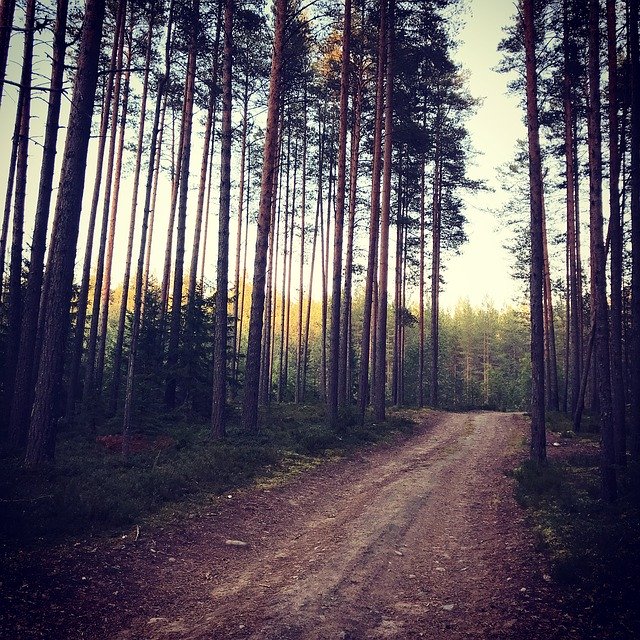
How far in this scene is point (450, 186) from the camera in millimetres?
26062

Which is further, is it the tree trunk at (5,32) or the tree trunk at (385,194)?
the tree trunk at (385,194)

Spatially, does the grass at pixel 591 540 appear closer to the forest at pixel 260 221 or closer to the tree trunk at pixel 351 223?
the forest at pixel 260 221

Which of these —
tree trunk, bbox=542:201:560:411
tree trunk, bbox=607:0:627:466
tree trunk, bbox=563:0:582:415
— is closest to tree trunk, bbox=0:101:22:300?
tree trunk, bbox=607:0:627:466

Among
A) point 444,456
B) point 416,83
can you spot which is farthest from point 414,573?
point 416,83

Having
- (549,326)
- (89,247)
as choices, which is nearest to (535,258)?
(549,326)

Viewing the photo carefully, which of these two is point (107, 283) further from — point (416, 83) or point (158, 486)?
point (416, 83)

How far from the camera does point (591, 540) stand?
5270 mm

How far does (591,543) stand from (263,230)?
10.1m

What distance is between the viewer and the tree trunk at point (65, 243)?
7.50 meters

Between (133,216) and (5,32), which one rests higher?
(133,216)

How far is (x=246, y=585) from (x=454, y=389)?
5770 cm

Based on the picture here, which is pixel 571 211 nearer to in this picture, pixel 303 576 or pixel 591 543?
pixel 591 543

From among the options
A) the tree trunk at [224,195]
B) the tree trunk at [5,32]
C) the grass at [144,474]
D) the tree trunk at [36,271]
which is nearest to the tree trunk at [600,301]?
the grass at [144,474]

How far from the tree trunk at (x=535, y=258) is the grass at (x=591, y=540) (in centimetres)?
129
